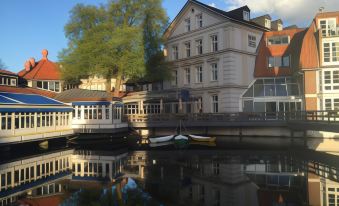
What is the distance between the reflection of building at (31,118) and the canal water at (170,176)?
1394 millimetres

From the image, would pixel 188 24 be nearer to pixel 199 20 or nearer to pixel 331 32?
pixel 199 20

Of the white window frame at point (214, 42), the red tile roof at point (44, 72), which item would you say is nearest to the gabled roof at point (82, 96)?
the red tile roof at point (44, 72)

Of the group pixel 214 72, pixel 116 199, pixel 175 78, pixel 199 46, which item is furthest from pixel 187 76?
pixel 116 199

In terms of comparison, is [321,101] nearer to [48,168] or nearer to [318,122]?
[318,122]

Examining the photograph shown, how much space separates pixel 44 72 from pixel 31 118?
70.1ft

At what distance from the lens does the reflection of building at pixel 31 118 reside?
25.8 metres

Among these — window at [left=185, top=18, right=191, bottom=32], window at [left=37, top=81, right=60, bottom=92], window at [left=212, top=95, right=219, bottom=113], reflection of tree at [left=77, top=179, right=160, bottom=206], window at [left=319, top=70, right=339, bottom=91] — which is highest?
window at [left=185, top=18, right=191, bottom=32]

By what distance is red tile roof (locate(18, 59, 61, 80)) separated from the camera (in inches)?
1837

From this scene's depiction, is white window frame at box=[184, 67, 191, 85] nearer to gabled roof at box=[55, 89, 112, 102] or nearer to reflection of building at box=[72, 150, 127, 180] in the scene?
gabled roof at box=[55, 89, 112, 102]

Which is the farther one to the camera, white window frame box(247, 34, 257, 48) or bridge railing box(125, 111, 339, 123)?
white window frame box(247, 34, 257, 48)

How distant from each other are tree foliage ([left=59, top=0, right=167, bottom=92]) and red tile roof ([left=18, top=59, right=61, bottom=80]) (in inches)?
235

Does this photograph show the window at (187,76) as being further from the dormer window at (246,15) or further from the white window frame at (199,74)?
the dormer window at (246,15)

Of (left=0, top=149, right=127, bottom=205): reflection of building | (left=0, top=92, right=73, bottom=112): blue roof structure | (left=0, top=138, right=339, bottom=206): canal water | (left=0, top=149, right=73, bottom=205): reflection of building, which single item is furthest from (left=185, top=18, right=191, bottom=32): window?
(left=0, top=149, right=73, bottom=205): reflection of building

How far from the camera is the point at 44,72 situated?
4825 centimetres
